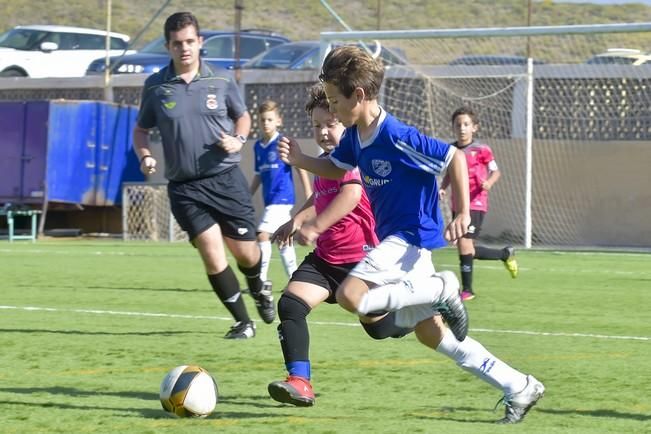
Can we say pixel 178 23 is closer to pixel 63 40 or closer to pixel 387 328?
pixel 387 328

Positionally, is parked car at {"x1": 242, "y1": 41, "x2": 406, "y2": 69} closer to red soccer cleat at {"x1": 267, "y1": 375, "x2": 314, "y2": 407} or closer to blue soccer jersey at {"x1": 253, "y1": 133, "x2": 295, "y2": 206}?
blue soccer jersey at {"x1": 253, "y1": 133, "x2": 295, "y2": 206}

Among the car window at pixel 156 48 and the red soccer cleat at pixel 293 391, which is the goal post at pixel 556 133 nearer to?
the car window at pixel 156 48

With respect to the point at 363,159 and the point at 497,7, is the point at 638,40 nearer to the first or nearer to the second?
the point at 363,159

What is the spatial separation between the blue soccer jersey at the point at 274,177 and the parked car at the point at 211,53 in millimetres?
13762

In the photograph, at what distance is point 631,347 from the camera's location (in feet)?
28.1

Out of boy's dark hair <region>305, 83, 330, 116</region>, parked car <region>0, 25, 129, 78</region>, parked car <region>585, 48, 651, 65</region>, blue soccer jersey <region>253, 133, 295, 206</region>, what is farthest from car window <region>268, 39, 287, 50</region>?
boy's dark hair <region>305, 83, 330, 116</region>

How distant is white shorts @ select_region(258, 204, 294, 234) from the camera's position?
12945 mm

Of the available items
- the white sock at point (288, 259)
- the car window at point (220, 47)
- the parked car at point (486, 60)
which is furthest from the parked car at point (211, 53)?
the white sock at point (288, 259)

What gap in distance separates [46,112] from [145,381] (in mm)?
17328

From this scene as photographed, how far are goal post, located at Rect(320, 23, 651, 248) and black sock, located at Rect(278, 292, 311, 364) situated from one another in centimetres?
1513

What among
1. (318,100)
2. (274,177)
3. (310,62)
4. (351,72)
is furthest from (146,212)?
(351,72)

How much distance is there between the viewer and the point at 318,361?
786 centimetres

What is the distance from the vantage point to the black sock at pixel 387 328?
6.05m

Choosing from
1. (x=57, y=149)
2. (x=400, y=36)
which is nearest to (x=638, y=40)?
(x=400, y=36)
